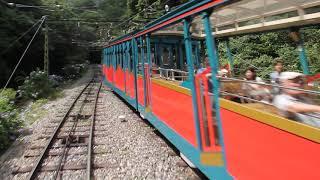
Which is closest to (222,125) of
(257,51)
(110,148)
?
(110,148)

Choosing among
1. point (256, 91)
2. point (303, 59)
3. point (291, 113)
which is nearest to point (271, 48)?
point (303, 59)

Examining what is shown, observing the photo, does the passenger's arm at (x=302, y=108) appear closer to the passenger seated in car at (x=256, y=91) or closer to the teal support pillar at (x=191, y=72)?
the passenger seated in car at (x=256, y=91)

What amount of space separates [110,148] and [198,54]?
2.83 m

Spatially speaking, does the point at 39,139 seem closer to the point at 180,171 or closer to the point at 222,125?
the point at 180,171

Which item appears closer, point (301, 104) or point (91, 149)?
point (301, 104)

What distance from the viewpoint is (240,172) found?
3963mm

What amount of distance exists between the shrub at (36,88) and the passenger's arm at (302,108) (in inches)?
674

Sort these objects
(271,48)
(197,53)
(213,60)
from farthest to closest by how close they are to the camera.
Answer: (271,48), (197,53), (213,60)

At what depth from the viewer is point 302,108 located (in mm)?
3158

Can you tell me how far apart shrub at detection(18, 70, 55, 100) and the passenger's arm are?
17.1 m

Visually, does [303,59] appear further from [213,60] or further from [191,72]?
[191,72]

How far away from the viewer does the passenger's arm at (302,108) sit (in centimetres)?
310

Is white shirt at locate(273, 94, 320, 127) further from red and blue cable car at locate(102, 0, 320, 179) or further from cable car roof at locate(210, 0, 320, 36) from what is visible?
cable car roof at locate(210, 0, 320, 36)

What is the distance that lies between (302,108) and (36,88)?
17.9 m
